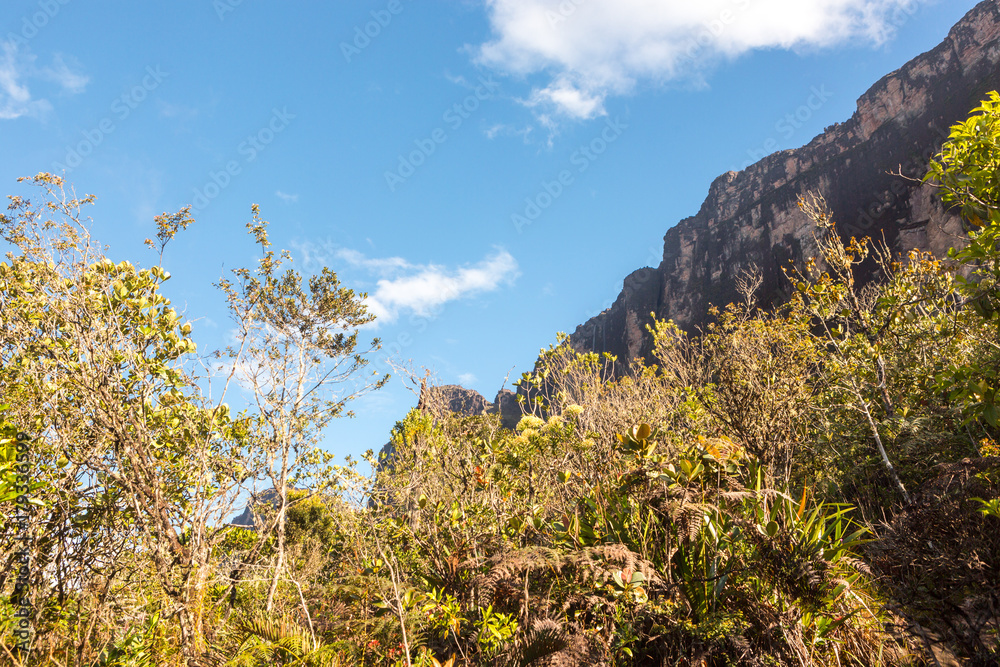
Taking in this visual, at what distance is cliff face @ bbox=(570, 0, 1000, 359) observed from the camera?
40375 mm

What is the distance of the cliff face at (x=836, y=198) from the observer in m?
40.4

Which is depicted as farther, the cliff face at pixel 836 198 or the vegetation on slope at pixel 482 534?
the cliff face at pixel 836 198

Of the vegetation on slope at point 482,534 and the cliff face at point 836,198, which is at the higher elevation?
the cliff face at point 836,198

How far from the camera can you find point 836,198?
48.3 m

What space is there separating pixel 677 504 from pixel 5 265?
578cm

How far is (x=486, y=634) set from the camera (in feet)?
10.5

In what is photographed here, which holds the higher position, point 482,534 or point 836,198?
point 836,198

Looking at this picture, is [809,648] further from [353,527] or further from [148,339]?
[148,339]

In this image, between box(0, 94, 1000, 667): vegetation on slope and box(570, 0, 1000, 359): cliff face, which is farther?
box(570, 0, 1000, 359): cliff face

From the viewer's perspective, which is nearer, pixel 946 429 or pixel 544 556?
pixel 544 556

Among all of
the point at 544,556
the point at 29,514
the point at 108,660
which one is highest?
the point at 29,514

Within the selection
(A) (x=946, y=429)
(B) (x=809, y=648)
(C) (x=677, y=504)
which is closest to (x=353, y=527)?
(C) (x=677, y=504)

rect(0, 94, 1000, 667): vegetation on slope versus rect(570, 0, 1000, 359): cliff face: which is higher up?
rect(570, 0, 1000, 359): cliff face

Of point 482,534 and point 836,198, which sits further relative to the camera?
point 836,198
